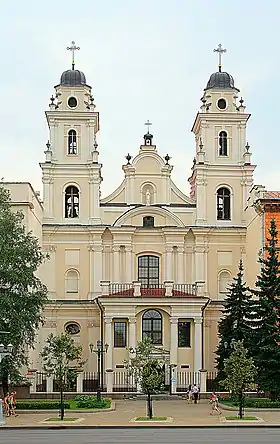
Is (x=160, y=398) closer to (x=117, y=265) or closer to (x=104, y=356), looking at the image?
(x=104, y=356)

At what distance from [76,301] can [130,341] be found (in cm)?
660

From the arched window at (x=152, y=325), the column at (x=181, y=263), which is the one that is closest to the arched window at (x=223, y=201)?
the column at (x=181, y=263)

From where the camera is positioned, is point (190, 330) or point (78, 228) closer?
point (190, 330)

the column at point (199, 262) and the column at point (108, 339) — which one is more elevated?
the column at point (199, 262)

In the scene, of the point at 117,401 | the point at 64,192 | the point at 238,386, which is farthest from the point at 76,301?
the point at 238,386

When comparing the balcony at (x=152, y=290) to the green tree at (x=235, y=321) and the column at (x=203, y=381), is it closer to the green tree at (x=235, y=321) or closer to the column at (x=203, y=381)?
the column at (x=203, y=381)

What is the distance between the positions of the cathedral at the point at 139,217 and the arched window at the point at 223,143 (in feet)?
0.24

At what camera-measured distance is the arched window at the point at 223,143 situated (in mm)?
65938

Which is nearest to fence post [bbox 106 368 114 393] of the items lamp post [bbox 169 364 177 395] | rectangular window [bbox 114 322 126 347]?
rectangular window [bbox 114 322 126 347]

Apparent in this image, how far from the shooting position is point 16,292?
146 feet

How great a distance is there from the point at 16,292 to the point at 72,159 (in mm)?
22146

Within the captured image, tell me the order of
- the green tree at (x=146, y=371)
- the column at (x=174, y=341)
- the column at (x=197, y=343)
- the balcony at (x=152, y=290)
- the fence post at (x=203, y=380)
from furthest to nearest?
the balcony at (x=152, y=290), the column at (x=197, y=343), the column at (x=174, y=341), the fence post at (x=203, y=380), the green tree at (x=146, y=371)

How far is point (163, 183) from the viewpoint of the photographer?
213 feet

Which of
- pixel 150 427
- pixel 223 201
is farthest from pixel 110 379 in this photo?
pixel 150 427
